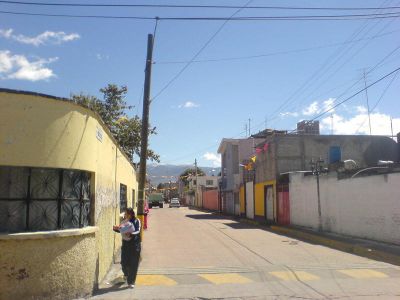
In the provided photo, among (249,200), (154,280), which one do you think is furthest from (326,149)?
(154,280)

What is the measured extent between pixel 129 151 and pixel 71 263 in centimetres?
2830

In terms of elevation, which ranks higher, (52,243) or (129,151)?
(129,151)

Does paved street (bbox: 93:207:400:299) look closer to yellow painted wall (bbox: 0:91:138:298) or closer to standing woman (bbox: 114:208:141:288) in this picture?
standing woman (bbox: 114:208:141:288)

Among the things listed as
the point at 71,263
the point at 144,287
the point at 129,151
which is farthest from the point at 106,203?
the point at 129,151

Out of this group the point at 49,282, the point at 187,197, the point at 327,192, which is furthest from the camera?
the point at 187,197

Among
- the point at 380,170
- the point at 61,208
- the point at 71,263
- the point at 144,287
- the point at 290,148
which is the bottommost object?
the point at 144,287

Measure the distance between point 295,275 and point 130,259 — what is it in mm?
3931

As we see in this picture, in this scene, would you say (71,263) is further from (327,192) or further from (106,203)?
(327,192)

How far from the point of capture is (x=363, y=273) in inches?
447

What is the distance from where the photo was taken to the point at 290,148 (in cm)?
3156

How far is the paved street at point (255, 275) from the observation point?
29.8 ft

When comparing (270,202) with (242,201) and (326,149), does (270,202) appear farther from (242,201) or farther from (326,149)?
(242,201)

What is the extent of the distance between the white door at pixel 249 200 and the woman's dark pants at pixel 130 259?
29538mm

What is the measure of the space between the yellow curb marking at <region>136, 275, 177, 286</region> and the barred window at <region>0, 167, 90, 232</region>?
2391 mm
